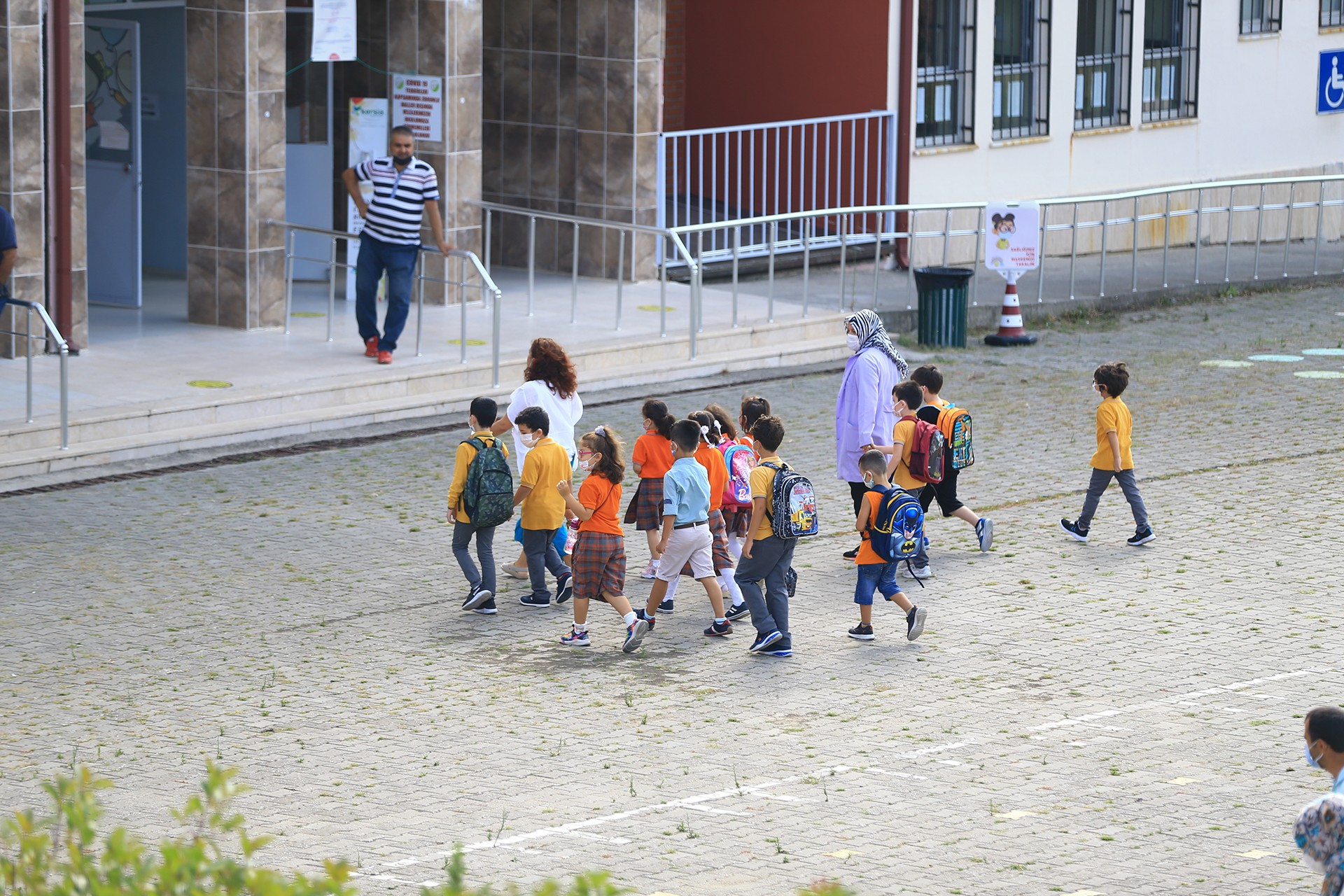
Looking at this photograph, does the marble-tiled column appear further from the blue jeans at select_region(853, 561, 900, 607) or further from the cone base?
the blue jeans at select_region(853, 561, 900, 607)

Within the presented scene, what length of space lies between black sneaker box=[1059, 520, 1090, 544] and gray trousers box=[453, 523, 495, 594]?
143 inches

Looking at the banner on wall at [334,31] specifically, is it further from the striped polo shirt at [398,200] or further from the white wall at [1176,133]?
the white wall at [1176,133]

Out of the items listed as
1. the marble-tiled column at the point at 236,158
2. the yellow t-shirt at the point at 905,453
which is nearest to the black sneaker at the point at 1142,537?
the yellow t-shirt at the point at 905,453

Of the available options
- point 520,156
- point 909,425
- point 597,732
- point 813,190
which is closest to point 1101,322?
point 813,190

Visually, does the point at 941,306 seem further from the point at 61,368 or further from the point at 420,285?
the point at 61,368

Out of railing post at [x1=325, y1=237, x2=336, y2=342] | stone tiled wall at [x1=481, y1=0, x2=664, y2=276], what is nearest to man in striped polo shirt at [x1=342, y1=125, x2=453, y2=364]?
railing post at [x1=325, y1=237, x2=336, y2=342]

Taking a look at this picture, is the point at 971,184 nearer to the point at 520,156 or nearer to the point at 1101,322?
the point at 1101,322

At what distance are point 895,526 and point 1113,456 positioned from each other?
2.42 meters

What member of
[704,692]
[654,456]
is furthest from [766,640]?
[654,456]

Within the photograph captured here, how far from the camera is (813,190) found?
21.2 metres

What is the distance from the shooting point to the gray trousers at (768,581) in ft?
33.0

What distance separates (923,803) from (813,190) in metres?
13.7

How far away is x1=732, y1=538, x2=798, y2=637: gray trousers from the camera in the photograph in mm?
10062

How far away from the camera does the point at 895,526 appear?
1025 centimetres
